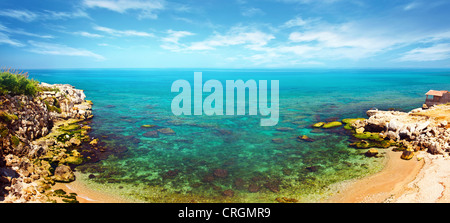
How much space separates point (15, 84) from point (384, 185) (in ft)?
130

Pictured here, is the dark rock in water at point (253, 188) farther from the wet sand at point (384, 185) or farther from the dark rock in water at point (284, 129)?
the dark rock in water at point (284, 129)

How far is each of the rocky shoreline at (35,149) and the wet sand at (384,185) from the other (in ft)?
73.1

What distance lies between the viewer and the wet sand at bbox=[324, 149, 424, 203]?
19936 mm

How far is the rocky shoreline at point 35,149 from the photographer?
706 inches

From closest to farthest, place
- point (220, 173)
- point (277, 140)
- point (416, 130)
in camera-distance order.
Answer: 1. point (220, 173)
2. point (416, 130)
3. point (277, 140)

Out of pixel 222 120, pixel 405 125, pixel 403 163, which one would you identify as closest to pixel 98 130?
pixel 222 120

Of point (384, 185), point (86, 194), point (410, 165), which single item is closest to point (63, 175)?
point (86, 194)

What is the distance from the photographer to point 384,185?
21.8 m

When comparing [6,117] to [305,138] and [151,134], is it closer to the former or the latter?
[151,134]

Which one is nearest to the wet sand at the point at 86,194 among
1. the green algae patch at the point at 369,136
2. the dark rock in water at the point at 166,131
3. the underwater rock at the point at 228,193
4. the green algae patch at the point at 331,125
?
the underwater rock at the point at 228,193
